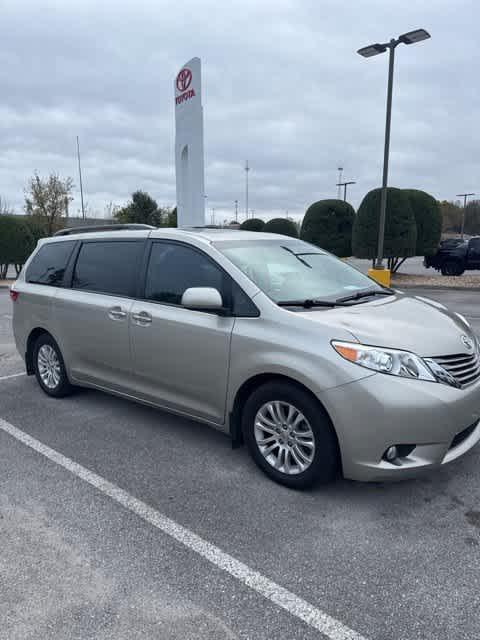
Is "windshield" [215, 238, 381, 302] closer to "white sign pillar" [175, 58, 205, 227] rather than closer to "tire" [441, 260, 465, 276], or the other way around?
"white sign pillar" [175, 58, 205, 227]

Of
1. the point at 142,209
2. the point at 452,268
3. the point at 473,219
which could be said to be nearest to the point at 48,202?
the point at 142,209

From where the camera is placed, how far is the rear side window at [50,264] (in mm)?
5089

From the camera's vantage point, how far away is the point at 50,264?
17.3ft

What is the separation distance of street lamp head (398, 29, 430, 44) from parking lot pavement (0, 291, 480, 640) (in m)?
12.1

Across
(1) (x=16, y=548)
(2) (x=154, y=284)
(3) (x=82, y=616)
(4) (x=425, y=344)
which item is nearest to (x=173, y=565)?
(3) (x=82, y=616)

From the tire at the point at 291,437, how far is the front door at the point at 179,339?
302 mm

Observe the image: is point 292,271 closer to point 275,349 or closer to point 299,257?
point 299,257

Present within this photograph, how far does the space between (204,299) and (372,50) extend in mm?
12703

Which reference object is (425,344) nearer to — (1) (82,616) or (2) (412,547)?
(2) (412,547)

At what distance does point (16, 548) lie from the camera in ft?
8.95

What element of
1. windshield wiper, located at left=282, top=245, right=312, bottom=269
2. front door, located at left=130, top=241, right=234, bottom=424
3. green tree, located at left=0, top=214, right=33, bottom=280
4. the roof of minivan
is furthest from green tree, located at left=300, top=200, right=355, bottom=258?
front door, located at left=130, top=241, right=234, bottom=424

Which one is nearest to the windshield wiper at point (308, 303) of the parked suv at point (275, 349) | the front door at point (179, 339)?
the parked suv at point (275, 349)

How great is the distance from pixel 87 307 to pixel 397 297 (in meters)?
2.70

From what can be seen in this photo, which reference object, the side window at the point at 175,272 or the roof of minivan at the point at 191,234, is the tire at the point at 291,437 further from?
the roof of minivan at the point at 191,234
